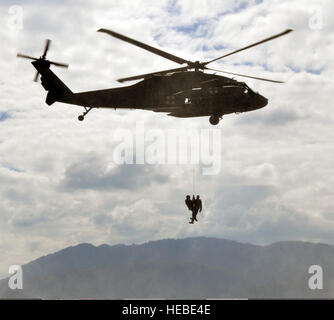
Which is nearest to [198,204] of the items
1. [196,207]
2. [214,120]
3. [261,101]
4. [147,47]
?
[196,207]

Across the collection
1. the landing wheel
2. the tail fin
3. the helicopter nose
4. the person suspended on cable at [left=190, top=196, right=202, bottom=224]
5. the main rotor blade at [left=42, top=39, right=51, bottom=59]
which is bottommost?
the person suspended on cable at [left=190, top=196, right=202, bottom=224]

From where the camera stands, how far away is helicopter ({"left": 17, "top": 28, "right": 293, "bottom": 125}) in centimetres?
3331

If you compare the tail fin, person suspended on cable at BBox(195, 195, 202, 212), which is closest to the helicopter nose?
person suspended on cable at BBox(195, 195, 202, 212)

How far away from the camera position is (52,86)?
122 ft

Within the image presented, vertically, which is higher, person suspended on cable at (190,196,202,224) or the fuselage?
the fuselage

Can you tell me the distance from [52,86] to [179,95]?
10.8 metres

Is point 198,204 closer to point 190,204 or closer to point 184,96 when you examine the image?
point 190,204

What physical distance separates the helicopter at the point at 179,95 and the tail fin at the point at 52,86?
9 centimetres

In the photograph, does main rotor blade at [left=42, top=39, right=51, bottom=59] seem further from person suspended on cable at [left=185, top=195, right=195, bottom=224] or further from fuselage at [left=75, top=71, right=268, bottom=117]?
person suspended on cable at [left=185, top=195, right=195, bottom=224]

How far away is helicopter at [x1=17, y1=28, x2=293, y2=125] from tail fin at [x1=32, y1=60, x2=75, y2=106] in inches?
3.5

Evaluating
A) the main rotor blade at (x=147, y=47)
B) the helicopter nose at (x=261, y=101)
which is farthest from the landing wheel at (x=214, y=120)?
the main rotor blade at (x=147, y=47)

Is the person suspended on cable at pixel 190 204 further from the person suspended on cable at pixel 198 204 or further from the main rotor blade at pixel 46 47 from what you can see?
the main rotor blade at pixel 46 47
